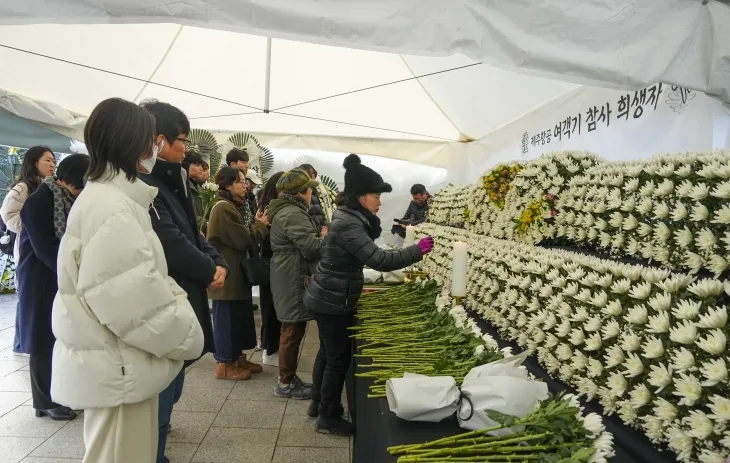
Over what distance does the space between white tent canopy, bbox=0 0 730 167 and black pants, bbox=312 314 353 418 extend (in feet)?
5.92

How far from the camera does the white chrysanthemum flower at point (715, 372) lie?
1.06 meters

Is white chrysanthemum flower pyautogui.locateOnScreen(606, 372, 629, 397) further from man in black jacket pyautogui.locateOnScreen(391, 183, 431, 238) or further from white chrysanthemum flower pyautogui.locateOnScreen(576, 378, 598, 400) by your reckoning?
man in black jacket pyautogui.locateOnScreen(391, 183, 431, 238)

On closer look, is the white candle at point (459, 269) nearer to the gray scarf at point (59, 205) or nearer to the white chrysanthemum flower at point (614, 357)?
the white chrysanthemum flower at point (614, 357)

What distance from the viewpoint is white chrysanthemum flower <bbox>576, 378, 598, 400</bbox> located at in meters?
1.53

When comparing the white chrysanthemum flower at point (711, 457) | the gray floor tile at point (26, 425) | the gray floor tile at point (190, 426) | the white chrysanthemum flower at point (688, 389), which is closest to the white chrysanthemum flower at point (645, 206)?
the white chrysanthemum flower at point (688, 389)

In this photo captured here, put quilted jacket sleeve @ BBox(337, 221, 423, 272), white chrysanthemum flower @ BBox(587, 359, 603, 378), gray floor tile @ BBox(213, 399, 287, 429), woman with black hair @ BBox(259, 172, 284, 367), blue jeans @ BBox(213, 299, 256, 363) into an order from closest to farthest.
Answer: white chrysanthemum flower @ BBox(587, 359, 603, 378) < quilted jacket sleeve @ BBox(337, 221, 423, 272) < gray floor tile @ BBox(213, 399, 287, 429) < blue jeans @ BBox(213, 299, 256, 363) < woman with black hair @ BBox(259, 172, 284, 367)

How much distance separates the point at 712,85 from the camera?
200cm

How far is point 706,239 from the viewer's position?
1313 millimetres

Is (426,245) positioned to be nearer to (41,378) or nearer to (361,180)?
(361,180)

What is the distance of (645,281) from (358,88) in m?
5.29

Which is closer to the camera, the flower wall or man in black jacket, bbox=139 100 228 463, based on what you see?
the flower wall

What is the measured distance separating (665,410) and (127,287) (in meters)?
1.64

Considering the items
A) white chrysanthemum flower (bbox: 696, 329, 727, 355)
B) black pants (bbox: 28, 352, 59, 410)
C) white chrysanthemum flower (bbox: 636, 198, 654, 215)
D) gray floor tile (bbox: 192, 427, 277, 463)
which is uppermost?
white chrysanthemum flower (bbox: 636, 198, 654, 215)

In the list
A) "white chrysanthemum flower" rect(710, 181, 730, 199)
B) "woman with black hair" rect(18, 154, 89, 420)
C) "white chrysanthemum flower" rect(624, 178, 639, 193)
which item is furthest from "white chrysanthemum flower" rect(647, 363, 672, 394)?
"woman with black hair" rect(18, 154, 89, 420)
